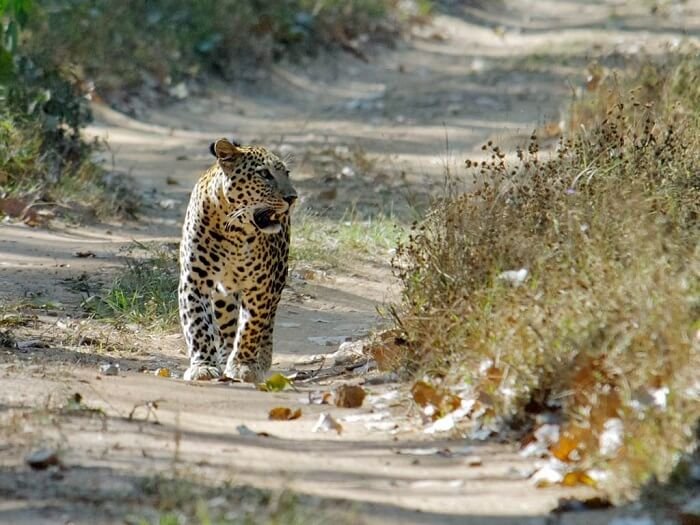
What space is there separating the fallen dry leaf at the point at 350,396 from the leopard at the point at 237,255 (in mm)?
1446

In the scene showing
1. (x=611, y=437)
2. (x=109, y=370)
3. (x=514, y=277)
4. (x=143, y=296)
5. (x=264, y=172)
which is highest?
(x=264, y=172)

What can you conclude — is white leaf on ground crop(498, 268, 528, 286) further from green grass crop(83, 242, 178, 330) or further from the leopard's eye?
green grass crop(83, 242, 178, 330)

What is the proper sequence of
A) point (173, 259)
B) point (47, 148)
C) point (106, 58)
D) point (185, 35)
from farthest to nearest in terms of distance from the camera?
point (185, 35) < point (106, 58) < point (47, 148) < point (173, 259)

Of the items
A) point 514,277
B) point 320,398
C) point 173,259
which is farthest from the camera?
point 173,259

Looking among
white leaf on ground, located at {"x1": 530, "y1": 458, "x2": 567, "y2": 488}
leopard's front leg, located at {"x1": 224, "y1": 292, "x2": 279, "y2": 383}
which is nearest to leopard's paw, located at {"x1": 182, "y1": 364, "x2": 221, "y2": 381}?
leopard's front leg, located at {"x1": 224, "y1": 292, "x2": 279, "y2": 383}

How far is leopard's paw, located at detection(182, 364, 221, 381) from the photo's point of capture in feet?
25.3

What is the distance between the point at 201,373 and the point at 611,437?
311cm

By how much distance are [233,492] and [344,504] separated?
0.39 meters

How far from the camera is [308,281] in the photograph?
1016 cm

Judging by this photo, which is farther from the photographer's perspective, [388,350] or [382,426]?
[388,350]

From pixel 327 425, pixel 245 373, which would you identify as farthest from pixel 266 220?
pixel 327 425

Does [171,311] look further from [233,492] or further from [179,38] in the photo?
[179,38]

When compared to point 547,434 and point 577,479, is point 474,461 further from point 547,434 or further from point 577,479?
point 577,479

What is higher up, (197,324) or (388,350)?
(388,350)
